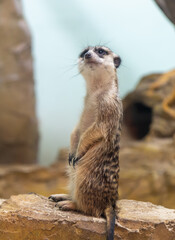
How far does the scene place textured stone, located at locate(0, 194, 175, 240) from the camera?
1.90 metres

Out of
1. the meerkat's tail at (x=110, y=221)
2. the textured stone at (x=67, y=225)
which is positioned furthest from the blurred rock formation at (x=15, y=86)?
the meerkat's tail at (x=110, y=221)

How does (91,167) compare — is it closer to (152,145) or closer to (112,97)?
(112,97)

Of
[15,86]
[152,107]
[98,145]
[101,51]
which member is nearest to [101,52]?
[101,51]

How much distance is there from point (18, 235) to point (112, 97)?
3.36 ft

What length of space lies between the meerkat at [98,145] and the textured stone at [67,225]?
0.09m

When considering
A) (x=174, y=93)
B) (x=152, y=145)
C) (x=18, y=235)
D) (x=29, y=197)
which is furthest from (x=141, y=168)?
(x=18, y=235)

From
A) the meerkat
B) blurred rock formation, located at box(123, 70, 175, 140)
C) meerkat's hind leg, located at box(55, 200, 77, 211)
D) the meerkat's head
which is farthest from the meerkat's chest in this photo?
blurred rock formation, located at box(123, 70, 175, 140)

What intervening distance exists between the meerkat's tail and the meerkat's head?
33.8 inches

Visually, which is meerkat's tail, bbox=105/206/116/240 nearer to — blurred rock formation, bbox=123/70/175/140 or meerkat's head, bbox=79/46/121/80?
meerkat's head, bbox=79/46/121/80

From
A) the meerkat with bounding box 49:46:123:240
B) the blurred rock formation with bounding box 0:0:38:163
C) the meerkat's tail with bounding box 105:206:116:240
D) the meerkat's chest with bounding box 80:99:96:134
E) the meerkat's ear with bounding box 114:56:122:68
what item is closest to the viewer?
the meerkat's tail with bounding box 105:206:116:240

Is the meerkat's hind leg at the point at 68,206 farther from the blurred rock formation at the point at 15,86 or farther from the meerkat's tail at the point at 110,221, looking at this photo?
the blurred rock formation at the point at 15,86

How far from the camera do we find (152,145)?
16.7ft

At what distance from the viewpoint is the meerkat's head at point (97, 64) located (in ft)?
7.05

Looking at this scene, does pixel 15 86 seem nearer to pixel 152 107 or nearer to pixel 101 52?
pixel 152 107
